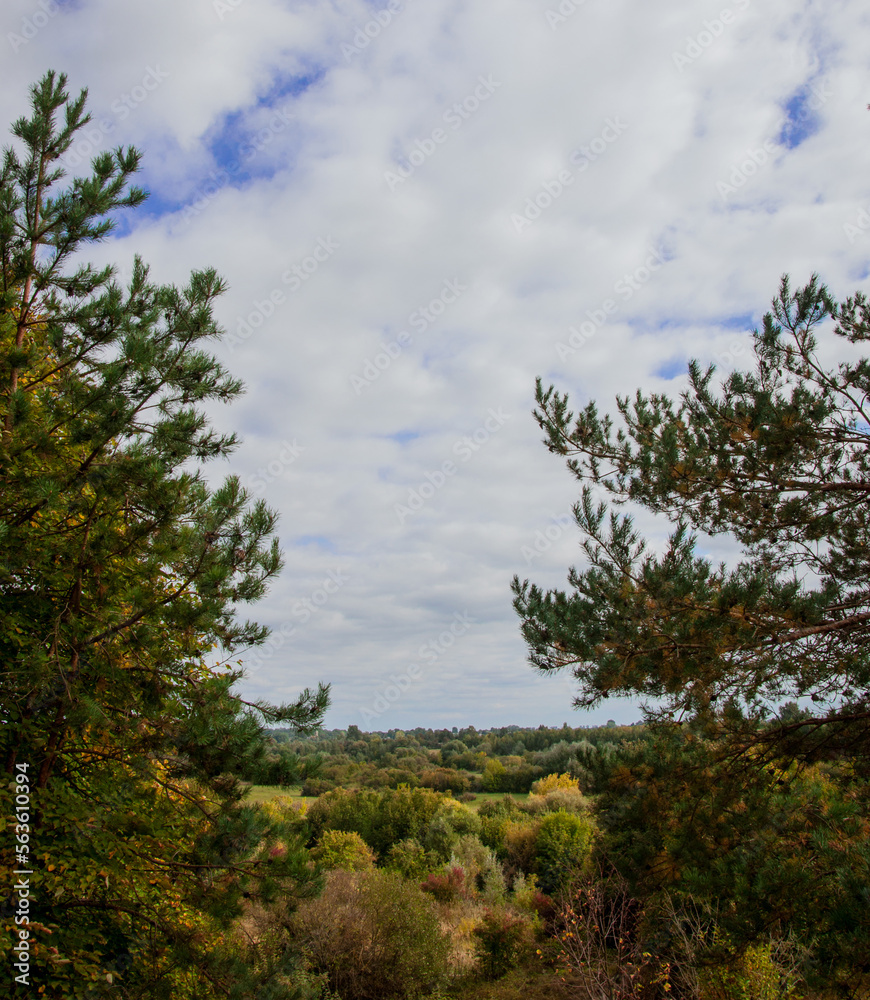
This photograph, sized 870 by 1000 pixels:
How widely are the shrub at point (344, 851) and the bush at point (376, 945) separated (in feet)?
31.6

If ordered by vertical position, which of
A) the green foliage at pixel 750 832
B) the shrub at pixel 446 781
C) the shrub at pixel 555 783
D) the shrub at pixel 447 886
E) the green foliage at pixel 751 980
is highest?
the green foliage at pixel 750 832

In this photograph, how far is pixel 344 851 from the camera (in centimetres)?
2655

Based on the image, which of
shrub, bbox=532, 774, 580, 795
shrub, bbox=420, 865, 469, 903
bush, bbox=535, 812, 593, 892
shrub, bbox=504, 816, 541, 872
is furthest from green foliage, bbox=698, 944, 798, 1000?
shrub, bbox=532, 774, 580, 795

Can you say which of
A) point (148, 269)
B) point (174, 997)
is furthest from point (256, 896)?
point (148, 269)

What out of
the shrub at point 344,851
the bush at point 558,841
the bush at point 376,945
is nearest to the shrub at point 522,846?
the bush at point 558,841

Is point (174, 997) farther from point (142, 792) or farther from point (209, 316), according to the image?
point (209, 316)

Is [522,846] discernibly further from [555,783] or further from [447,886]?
[555,783]

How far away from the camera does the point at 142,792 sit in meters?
5.69

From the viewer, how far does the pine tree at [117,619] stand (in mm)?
4488

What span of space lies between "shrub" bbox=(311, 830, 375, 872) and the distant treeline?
3.08 metres

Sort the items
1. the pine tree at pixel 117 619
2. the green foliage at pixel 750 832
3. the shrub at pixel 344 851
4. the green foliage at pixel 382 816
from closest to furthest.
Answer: the pine tree at pixel 117 619 → the green foliage at pixel 750 832 → the shrub at pixel 344 851 → the green foliage at pixel 382 816

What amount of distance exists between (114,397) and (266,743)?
3.12m

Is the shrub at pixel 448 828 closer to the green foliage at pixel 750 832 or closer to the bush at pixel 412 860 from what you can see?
the bush at pixel 412 860

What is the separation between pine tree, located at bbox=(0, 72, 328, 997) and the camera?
14.7ft
